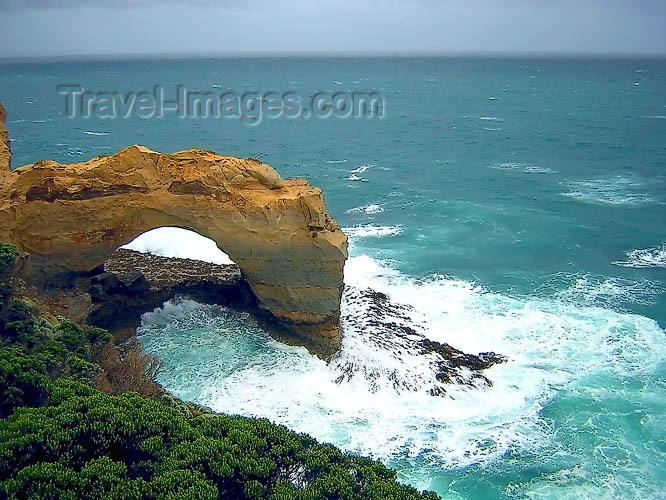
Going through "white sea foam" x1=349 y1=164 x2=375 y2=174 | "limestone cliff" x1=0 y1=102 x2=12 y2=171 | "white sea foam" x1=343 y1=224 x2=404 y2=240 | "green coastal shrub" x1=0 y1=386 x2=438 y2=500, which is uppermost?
"limestone cliff" x1=0 y1=102 x2=12 y2=171

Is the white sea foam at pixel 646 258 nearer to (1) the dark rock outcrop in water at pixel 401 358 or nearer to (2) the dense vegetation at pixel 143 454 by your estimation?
(1) the dark rock outcrop in water at pixel 401 358

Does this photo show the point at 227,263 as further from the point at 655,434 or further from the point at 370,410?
the point at 655,434

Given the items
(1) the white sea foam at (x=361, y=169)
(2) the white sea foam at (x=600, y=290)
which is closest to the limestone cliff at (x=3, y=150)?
(2) the white sea foam at (x=600, y=290)

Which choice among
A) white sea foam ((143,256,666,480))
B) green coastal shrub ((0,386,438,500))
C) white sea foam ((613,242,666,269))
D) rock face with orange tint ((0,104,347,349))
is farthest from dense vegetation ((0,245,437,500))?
white sea foam ((613,242,666,269))

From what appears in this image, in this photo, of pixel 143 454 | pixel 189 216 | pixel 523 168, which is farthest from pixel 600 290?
pixel 523 168

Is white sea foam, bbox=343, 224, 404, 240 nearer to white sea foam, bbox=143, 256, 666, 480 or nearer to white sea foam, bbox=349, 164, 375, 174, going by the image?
white sea foam, bbox=143, 256, 666, 480
